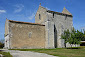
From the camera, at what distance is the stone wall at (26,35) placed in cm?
2623

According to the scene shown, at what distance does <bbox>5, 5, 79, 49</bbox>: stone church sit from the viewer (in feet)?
86.3

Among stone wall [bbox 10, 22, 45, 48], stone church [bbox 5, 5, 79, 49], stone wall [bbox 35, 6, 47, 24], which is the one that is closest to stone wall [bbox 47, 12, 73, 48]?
stone church [bbox 5, 5, 79, 49]

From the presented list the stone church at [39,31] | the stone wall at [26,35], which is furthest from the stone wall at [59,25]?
the stone wall at [26,35]

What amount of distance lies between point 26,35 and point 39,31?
3.97 m

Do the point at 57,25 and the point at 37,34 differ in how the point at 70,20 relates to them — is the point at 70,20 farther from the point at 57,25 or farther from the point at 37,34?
the point at 37,34

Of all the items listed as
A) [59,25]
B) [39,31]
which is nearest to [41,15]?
[39,31]

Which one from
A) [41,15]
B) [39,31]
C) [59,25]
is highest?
[41,15]

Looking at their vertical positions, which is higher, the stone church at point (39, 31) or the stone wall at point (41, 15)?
the stone wall at point (41, 15)

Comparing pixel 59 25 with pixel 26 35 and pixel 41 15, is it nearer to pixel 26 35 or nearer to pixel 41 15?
pixel 41 15

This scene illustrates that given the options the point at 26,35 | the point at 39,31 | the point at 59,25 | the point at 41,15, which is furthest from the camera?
the point at 59,25

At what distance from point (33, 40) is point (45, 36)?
12.9 ft

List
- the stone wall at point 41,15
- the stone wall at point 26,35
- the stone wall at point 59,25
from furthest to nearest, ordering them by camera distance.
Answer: the stone wall at point 59,25 < the stone wall at point 41,15 < the stone wall at point 26,35

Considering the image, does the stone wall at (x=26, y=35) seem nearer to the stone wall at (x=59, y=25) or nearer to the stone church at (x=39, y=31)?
the stone church at (x=39, y=31)

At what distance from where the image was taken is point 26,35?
91.1 feet
